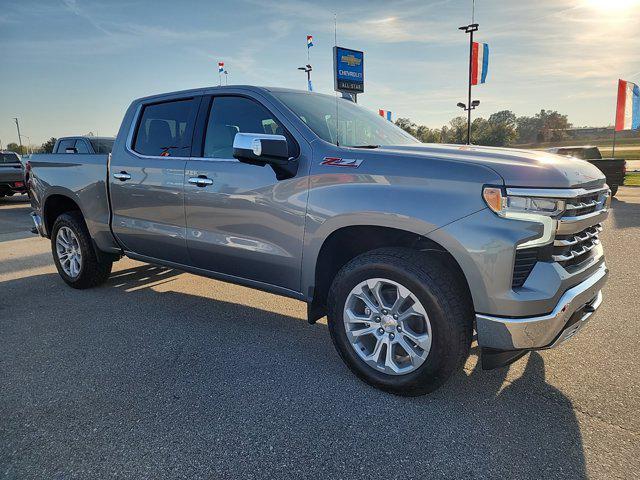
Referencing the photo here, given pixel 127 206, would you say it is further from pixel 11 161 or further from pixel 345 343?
pixel 11 161

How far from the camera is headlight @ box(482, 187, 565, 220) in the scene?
229cm

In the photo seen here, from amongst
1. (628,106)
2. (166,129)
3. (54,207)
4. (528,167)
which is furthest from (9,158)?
(628,106)

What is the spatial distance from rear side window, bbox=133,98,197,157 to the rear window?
14.5m

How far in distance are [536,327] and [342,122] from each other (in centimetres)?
197

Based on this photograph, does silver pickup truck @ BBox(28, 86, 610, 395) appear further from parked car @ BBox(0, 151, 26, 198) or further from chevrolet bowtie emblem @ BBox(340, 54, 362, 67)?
parked car @ BBox(0, 151, 26, 198)

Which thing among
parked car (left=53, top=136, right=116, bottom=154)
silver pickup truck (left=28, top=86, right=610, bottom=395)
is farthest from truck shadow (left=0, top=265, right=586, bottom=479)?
parked car (left=53, top=136, right=116, bottom=154)

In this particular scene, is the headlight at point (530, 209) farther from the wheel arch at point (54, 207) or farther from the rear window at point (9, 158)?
the rear window at point (9, 158)

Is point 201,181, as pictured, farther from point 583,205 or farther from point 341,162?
point 583,205

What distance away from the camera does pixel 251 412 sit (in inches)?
102

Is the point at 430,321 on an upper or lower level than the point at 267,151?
lower

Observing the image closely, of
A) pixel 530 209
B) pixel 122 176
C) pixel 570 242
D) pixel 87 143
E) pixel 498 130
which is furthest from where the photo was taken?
pixel 498 130

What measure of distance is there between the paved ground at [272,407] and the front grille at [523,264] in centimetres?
80

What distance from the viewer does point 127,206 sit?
4191 millimetres

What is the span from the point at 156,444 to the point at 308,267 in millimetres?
1342
